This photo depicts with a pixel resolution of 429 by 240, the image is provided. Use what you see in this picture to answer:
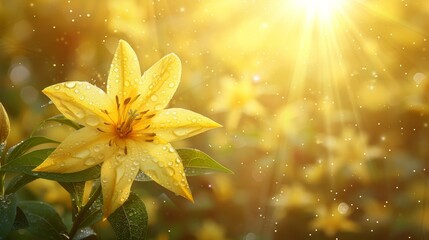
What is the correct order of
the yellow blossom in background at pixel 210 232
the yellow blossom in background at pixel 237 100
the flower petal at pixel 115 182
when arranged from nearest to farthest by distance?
the flower petal at pixel 115 182 < the yellow blossom in background at pixel 210 232 < the yellow blossom in background at pixel 237 100

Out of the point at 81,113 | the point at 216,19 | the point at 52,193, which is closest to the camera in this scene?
the point at 81,113

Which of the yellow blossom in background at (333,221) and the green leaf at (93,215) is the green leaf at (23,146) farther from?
the yellow blossom in background at (333,221)

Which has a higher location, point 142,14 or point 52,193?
point 142,14

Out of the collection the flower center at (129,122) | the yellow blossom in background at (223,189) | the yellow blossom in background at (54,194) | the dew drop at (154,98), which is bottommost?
the flower center at (129,122)

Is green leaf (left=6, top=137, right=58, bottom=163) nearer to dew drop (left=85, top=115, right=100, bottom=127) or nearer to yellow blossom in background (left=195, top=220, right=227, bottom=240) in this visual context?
dew drop (left=85, top=115, right=100, bottom=127)

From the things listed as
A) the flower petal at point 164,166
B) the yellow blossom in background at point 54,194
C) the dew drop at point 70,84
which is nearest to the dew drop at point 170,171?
the flower petal at point 164,166

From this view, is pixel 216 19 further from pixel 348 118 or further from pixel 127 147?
pixel 127 147

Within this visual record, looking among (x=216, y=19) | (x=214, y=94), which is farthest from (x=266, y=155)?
(x=216, y=19)
